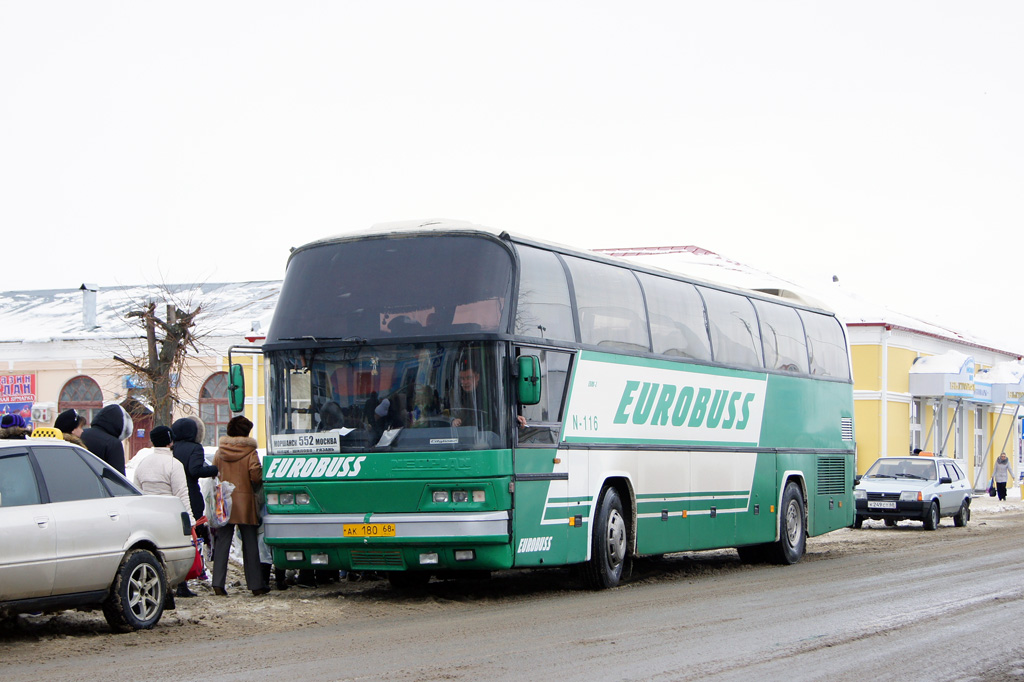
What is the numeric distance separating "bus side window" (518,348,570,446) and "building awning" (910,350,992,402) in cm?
3498

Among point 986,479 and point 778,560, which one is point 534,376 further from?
point 986,479

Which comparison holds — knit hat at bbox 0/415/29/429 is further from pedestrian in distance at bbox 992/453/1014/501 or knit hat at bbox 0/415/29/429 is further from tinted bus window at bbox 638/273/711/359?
pedestrian in distance at bbox 992/453/1014/501

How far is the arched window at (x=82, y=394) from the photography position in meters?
48.5

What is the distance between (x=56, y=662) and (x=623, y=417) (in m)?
7.58

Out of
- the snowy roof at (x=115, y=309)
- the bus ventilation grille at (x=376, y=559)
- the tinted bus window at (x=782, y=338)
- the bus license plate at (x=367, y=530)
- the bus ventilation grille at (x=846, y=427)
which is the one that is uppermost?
the snowy roof at (x=115, y=309)

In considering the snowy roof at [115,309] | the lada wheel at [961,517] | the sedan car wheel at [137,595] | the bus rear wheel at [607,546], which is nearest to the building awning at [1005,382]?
the lada wheel at [961,517]

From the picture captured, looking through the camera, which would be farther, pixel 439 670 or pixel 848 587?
pixel 848 587

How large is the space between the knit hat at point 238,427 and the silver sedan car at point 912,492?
17.5 meters

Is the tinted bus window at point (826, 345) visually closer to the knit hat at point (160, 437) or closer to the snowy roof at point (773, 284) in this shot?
the knit hat at point (160, 437)

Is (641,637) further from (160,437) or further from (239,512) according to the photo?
(160,437)

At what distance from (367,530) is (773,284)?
3968cm

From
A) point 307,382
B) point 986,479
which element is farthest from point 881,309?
point 307,382

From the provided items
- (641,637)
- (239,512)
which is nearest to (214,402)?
(239,512)

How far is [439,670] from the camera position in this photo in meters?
8.90
